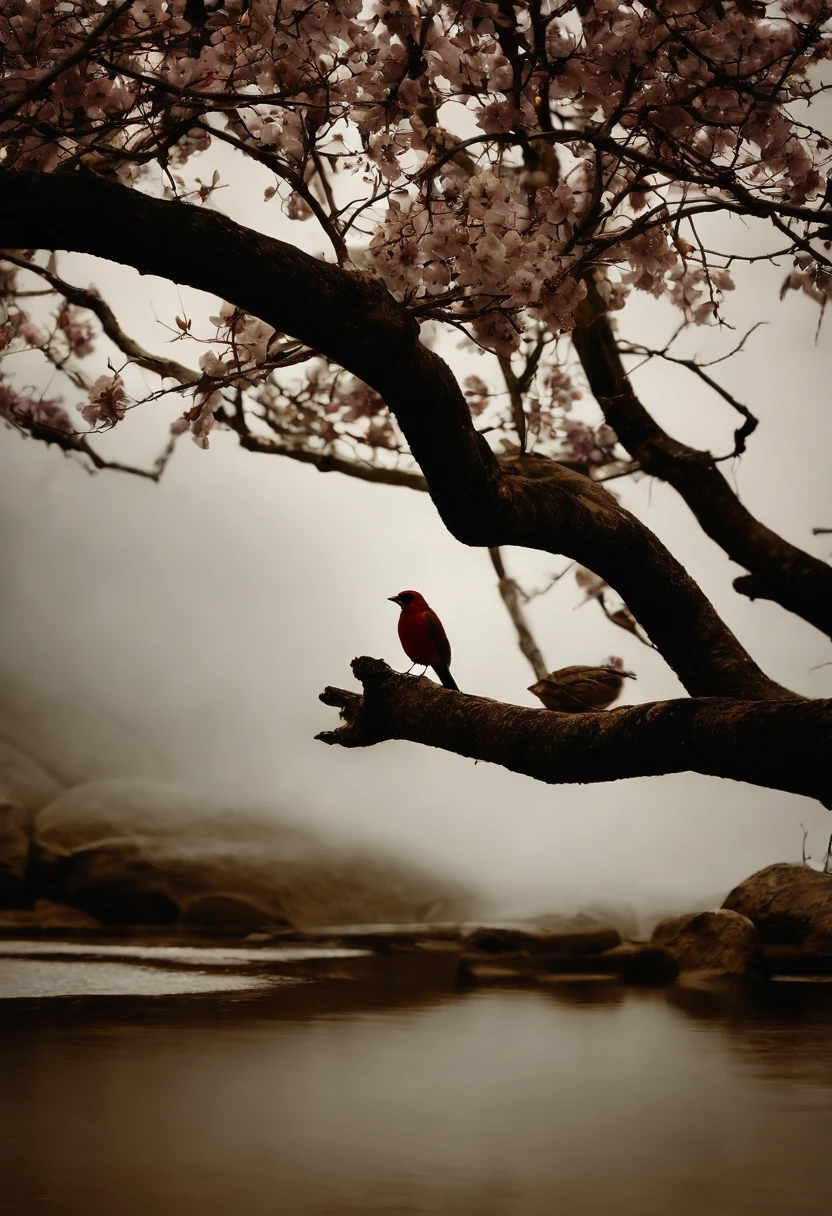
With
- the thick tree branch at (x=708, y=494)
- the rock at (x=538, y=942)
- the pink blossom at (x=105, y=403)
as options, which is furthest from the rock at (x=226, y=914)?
the pink blossom at (x=105, y=403)

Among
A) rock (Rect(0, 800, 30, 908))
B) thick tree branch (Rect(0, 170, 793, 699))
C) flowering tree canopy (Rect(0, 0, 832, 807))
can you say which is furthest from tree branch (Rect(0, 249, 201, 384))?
rock (Rect(0, 800, 30, 908))

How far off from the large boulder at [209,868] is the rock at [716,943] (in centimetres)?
92

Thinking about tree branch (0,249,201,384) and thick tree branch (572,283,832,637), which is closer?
tree branch (0,249,201,384)

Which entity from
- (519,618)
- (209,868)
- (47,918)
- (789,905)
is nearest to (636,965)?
(789,905)

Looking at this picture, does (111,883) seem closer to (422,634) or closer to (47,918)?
(47,918)

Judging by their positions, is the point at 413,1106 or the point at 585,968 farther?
the point at 585,968

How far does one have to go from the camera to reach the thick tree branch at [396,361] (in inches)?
47.1

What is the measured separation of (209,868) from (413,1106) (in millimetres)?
2037

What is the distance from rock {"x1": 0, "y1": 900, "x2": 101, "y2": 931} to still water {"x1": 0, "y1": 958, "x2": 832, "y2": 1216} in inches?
42.7

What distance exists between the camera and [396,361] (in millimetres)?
1356

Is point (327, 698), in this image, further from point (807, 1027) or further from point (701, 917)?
point (701, 917)

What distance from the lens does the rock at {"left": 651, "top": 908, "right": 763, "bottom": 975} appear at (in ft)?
9.76

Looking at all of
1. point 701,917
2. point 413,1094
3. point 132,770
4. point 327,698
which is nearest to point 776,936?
point 701,917

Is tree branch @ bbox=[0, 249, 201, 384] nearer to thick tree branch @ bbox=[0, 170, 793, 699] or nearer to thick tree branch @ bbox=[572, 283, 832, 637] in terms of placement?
thick tree branch @ bbox=[0, 170, 793, 699]
